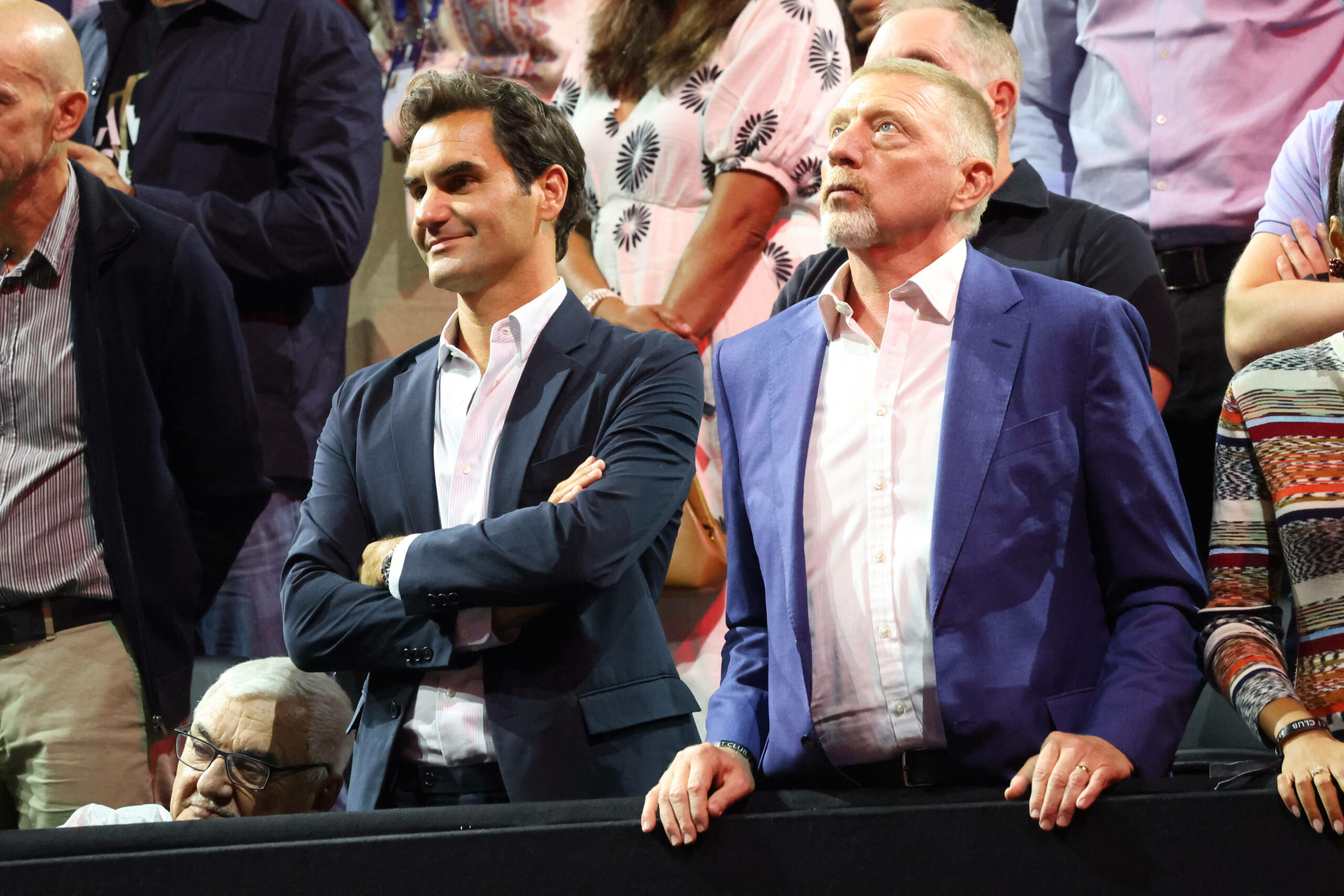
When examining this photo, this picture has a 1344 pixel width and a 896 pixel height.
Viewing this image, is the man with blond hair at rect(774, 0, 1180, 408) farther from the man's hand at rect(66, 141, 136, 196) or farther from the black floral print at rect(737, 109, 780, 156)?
the man's hand at rect(66, 141, 136, 196)

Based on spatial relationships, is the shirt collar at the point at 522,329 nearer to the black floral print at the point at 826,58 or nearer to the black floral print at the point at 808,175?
the black floral print at the point at 808,175

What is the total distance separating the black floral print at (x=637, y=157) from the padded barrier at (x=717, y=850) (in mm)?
1732

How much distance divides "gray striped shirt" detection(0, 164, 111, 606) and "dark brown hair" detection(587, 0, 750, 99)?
1.12m

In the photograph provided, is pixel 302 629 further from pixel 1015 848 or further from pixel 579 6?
pixel 579 6

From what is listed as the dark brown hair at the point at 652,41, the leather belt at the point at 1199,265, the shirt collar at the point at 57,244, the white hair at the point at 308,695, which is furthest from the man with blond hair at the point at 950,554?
the shirt collar at the point at 57,244

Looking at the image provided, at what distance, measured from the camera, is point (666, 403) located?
84.1 inches

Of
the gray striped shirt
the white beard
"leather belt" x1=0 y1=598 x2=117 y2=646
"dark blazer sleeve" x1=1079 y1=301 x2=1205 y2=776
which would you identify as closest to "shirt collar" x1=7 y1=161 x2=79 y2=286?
the gray striped shirt

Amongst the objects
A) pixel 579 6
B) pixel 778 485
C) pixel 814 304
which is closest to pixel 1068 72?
pixel 579 6

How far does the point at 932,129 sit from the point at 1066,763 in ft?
2.92

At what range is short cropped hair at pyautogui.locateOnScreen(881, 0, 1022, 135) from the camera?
2.55 metres

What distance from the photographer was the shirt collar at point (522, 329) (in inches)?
87.9

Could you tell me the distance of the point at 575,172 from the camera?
2416mm

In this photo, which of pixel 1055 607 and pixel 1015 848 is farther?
pixel 1055 607

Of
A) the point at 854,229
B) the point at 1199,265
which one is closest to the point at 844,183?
the point at 854,229
